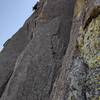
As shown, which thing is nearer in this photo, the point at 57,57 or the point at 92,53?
the point at 92,53

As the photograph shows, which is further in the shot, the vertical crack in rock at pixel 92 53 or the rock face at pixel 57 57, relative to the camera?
the rock face at pixel 57 57

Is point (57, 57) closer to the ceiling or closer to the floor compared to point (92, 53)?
closer to the ceiling

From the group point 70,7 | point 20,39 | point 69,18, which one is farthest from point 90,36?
point 20,39

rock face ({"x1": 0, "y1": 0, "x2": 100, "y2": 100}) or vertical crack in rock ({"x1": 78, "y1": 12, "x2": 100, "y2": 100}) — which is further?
rock face ({"x1": 0, "y1": 0, "x2": 100, "y2": 100})

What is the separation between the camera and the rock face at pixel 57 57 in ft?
32.8

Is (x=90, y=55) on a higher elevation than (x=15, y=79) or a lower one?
lower

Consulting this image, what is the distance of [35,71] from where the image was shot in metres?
17.0

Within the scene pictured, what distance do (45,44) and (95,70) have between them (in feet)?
30.3

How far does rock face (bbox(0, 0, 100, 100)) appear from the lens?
1001cm

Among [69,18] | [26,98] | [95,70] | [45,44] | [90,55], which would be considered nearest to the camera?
[95,70]

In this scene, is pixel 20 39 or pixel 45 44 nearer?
pixel 45 44

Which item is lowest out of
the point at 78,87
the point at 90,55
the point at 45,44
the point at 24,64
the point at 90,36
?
the point at 78,87

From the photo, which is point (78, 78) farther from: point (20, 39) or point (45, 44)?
point (20, 39)

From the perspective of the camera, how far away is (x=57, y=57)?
1739cm
